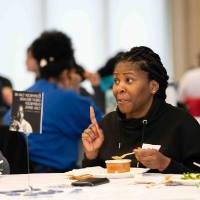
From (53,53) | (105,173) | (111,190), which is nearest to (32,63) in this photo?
(53,53)

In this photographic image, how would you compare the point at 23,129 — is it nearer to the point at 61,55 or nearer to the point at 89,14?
the point at 61,55

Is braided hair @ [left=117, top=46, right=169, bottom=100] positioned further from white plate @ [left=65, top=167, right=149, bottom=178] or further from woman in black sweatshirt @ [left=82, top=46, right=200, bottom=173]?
white plate @ [left=65, top=167, right=149, bottom=178]

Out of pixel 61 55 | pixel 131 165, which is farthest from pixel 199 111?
pixel 131 165

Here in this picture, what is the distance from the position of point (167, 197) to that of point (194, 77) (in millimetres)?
4367

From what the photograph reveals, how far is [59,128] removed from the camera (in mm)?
3375

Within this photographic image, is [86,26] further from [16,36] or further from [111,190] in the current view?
[111,190]

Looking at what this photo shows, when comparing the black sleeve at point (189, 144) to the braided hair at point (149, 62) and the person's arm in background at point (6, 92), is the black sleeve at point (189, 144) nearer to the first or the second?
the braided hair at point (149, 62)

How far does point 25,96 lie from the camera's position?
202 cm

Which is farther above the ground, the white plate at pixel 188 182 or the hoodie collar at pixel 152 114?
the hoodie collar at pixel 152 114

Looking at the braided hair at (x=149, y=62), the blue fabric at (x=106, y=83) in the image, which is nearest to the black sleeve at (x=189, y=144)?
the braided hair at (x=149, y=62)

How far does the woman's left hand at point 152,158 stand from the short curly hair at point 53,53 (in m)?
1.51

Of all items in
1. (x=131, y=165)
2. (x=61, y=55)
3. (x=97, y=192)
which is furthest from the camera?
(x=61, y=55)

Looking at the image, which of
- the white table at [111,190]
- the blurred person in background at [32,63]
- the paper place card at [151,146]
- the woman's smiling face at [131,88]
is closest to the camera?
the white table at [111,190]

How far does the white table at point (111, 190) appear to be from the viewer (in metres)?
1.70
